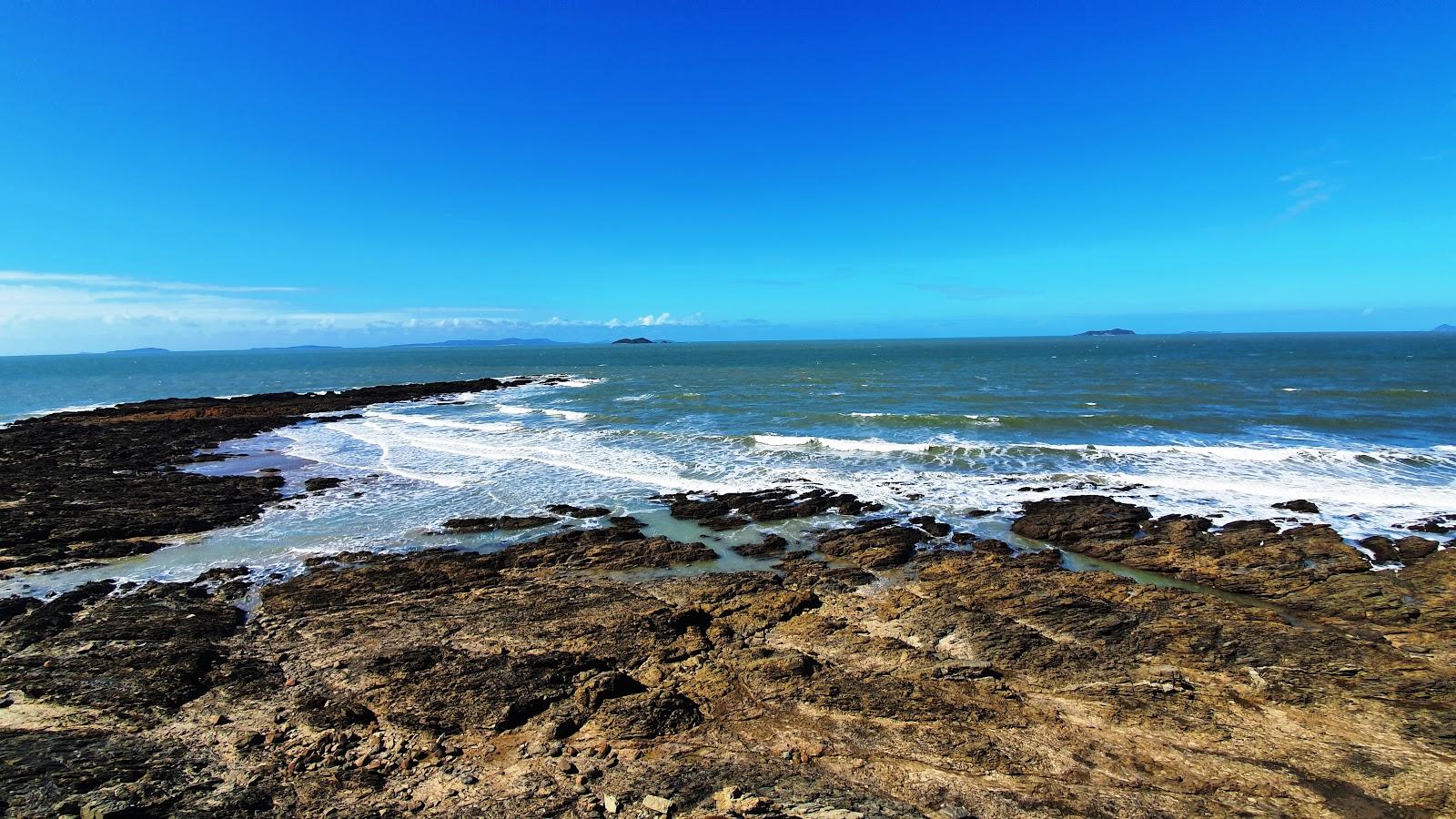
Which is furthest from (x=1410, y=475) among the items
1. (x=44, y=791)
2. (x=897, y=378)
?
(x=897, y=378)

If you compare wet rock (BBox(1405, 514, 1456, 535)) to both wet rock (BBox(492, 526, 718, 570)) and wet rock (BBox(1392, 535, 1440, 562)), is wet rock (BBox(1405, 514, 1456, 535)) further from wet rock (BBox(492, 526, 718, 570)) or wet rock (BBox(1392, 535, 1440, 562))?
wet rock (BBox(492, 526, 718, 570))

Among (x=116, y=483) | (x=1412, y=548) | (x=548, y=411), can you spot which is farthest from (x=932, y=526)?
(x=548, y=411)

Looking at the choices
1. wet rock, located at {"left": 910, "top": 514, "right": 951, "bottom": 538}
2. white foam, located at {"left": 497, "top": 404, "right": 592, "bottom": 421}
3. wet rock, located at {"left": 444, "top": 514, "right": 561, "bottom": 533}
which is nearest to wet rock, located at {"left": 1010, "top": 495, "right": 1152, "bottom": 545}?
wet rock, located at {"left": 910, "top": 514, "right": 951, "bottom": 538}

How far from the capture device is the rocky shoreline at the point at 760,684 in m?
5.41

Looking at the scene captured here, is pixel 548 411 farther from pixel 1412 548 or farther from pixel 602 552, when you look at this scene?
pixel 1412 548

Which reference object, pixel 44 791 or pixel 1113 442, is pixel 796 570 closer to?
pixel 44 791

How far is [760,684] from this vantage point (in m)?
7.27

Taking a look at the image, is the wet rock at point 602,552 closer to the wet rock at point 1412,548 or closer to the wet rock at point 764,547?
the wet rock at point 764,547

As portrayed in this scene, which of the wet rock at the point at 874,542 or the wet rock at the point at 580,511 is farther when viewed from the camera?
the wet rock at the point at 580,511

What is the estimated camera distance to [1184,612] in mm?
9117

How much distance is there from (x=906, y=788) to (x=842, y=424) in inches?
946

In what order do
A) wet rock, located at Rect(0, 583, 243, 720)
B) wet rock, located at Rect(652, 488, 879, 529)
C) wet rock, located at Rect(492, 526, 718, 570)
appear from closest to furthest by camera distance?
wet rock, located at Rect(0, 583, 243, 720)
wet rock, located at Rect(492, 526, 718, 570)
wet rock, located at Rect(652, 488, 879, 529)

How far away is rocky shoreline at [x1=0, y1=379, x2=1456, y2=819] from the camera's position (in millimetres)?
5414

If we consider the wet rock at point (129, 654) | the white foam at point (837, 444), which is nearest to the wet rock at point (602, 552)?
the wet rock at point (129, 654)
